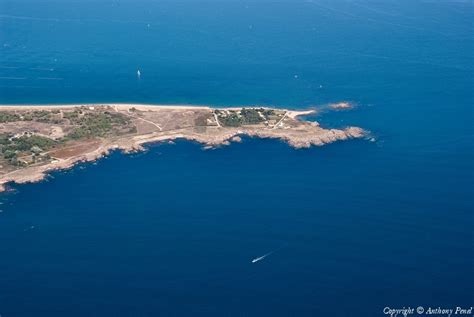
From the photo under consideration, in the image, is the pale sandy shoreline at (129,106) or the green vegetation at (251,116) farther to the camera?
the pale sandy shoreline at (129,106)

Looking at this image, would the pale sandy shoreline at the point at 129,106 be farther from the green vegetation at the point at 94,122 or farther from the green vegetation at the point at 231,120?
the green vegetation at the point at 231,120

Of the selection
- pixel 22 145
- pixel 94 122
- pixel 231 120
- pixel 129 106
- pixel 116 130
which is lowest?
pixel 22 145

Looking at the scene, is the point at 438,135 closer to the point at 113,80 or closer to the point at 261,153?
the point at 261,153

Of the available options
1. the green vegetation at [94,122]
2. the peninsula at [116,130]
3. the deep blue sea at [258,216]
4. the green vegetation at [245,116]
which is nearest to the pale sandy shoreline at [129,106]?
the peninsula at [116,130]

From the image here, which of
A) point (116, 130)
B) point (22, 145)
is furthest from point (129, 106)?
point (22, 145)

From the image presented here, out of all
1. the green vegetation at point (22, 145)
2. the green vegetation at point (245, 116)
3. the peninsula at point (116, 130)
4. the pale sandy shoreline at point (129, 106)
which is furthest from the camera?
the pale sandy shoreline at point (129, 106)

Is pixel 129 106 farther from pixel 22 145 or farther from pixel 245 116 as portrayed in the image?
pixel 22 145
